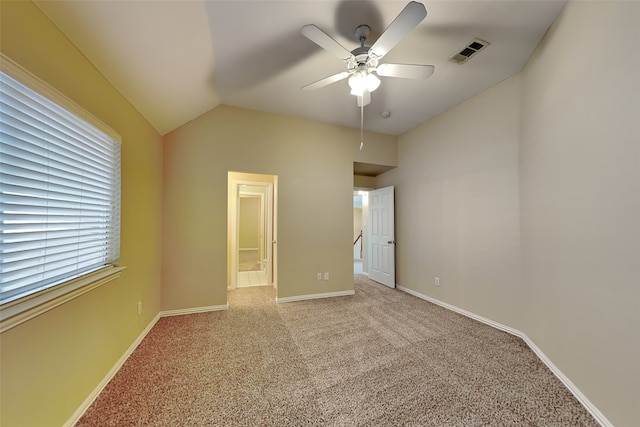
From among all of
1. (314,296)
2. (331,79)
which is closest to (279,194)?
(314,296)

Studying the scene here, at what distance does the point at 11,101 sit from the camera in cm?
107

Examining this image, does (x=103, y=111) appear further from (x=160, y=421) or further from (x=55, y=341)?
(x=160, y=421)

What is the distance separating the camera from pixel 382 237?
4.75 m

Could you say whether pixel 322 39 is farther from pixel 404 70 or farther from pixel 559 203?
pixel 559 203

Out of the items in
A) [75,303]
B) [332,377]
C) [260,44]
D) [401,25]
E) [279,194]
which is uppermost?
[260,44]

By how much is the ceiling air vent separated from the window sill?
3.62 meters

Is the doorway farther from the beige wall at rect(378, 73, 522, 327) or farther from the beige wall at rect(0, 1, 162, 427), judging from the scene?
the beige wall at rect(378, 73, 522, 327)

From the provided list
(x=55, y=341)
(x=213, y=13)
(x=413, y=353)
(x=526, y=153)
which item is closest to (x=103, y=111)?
(x=213, y=13)

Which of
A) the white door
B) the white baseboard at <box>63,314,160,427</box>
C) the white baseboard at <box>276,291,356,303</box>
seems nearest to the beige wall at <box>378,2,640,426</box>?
the white door

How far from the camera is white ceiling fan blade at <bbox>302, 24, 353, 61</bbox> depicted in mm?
1616

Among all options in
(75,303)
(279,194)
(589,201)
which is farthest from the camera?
(279,194)

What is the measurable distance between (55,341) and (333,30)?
291cm

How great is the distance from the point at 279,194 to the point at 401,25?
104 inches

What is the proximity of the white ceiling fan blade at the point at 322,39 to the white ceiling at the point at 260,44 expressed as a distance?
296 mm
